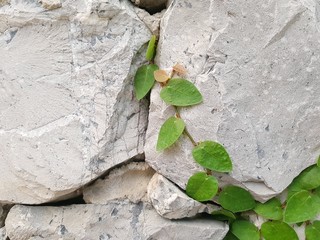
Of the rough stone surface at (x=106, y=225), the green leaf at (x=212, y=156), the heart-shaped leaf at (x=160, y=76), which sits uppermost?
the heart-shaped leaf at (x=160, y=76)

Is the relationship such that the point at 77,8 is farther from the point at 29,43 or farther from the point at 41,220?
the point at 41,220

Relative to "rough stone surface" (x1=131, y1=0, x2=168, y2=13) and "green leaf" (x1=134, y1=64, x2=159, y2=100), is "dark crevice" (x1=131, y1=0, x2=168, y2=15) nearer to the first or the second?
"rough stone surface" (x1=131, y1=0, x2=168, y2=13)

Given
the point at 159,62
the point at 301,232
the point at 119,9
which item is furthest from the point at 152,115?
the point at 301,232

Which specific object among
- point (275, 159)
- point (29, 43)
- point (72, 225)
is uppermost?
point (29, 43)

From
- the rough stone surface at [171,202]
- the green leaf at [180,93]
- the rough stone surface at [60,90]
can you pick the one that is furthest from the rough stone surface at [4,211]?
the green leaf at [180,93]

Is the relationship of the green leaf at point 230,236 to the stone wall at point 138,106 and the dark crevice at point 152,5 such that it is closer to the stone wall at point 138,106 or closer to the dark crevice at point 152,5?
the stone wall at point 138,106

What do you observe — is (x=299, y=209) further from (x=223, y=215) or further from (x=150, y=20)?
(x=150, y=20)

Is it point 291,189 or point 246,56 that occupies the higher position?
point 246,56
